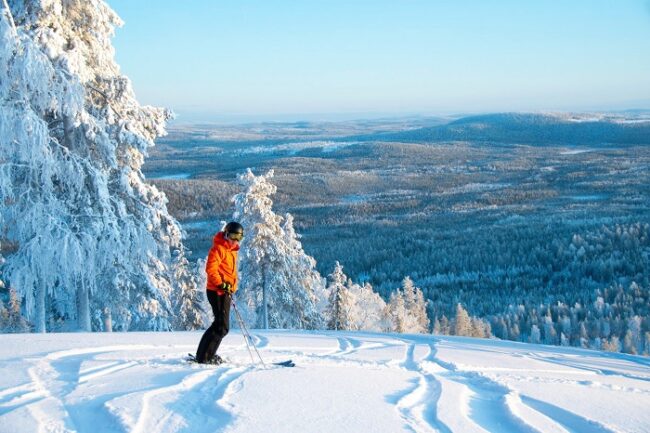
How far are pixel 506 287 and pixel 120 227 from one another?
70628 millimetres

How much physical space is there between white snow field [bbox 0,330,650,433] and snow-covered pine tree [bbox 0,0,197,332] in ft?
8.35

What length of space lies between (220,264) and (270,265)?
14903 millimetres

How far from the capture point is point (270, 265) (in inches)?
858

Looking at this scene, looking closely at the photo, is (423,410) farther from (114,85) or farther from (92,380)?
(114,85)

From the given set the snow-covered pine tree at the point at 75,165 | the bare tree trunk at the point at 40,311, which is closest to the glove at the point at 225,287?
the snow-covered pine tree at the point at 75,165

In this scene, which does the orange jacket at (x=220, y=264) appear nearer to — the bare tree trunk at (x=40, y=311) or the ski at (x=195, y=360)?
the ski at (x=195, y=360)

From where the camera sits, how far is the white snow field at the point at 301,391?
4.88m

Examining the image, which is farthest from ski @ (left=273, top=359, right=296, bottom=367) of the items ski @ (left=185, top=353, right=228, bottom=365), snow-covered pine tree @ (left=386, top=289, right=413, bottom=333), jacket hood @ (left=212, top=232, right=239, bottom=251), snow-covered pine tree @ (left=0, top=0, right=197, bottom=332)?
snow-covered pine tree @ (left=386, top=289, right=413, bottom=333)

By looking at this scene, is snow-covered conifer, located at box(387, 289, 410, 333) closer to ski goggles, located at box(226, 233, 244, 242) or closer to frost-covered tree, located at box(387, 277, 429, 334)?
frost-covered tree, located at box(387, 277, 429, 334)

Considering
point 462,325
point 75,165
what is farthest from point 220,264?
point 462,325

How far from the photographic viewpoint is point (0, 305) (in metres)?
21.2

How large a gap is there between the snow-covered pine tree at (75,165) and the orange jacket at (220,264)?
4990 millimetres

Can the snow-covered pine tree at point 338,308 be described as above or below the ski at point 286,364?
below

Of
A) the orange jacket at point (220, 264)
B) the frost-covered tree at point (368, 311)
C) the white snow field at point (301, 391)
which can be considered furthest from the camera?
the frost-covered tree at point (368, 311)
